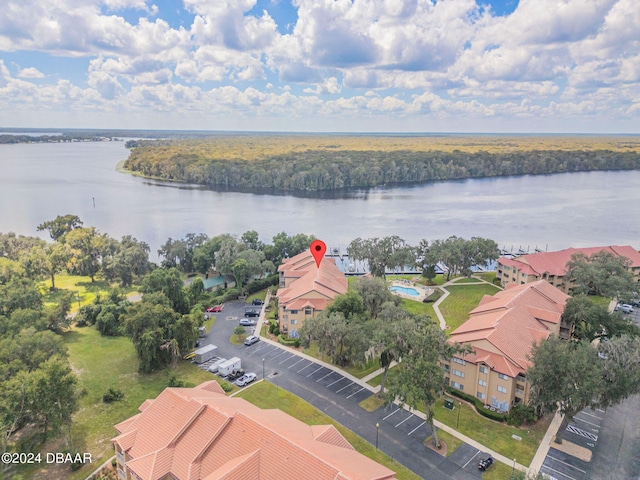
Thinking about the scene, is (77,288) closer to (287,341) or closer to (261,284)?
(261,284)

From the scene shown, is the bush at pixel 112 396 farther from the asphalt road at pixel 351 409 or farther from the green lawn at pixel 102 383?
the asphalt road at pixel 351 409

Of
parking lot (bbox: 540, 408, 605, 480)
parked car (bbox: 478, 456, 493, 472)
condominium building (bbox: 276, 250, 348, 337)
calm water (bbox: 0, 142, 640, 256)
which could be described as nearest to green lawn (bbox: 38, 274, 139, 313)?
calm water (bbox: 0, 142, 640, 256)

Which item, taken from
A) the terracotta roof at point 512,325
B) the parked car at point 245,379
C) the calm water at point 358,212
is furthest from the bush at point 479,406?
the calm water at point 358,212

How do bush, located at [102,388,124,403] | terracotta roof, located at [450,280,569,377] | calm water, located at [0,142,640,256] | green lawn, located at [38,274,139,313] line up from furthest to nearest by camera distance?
calm water, located at [0,142,640,256], green lawn, located at [38,274,139,313], bush, located at [102,388,124,403], terracotta roof, located at [450,280,569,377]

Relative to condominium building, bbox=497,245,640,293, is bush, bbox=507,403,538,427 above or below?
below

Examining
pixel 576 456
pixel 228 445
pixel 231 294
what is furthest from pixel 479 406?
pixel 231 294

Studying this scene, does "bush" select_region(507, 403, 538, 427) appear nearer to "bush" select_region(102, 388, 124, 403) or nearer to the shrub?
the shrub
